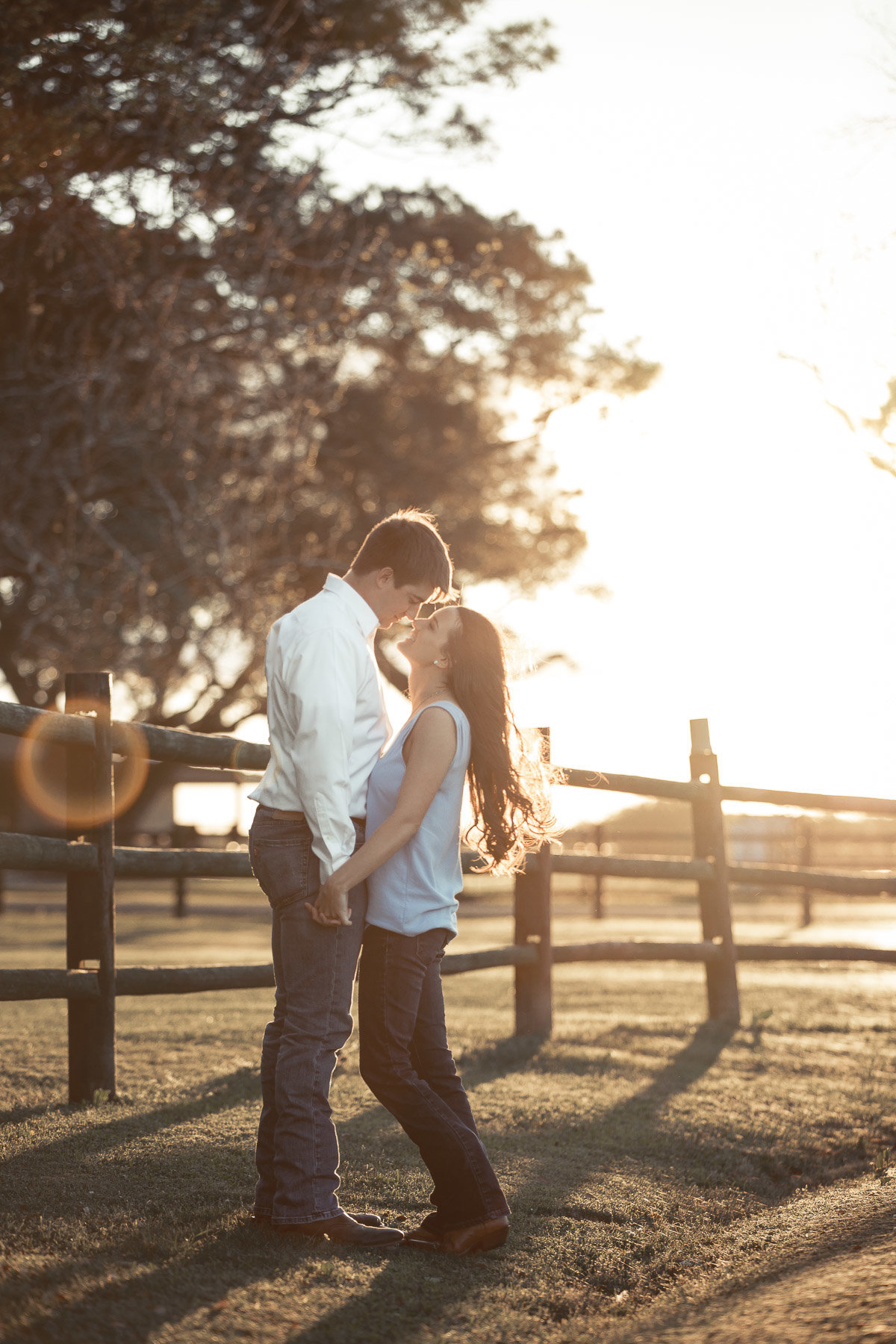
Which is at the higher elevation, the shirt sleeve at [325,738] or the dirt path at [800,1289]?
the shirt sleeve at [325,738]

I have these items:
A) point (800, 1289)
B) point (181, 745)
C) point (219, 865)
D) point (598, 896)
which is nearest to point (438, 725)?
point (800, 1289)

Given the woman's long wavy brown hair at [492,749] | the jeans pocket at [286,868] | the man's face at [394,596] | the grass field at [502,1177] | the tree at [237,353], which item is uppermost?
the tree at [237,353]

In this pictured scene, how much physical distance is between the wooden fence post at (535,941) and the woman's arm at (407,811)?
128 inches

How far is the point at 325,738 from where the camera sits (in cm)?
287

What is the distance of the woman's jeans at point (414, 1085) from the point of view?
117 inches

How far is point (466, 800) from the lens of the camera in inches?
129

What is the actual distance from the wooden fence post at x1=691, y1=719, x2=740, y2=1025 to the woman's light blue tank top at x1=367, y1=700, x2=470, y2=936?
4.34 metres

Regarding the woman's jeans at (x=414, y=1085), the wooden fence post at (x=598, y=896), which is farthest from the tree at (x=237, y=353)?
the woman's jeans at (x=414, y=1085)

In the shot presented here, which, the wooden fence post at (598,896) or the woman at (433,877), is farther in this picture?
the wooden fence post at (598,896)

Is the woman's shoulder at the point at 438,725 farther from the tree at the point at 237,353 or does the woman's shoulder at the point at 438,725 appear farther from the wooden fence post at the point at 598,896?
the wooden fence post at the point at 598,896

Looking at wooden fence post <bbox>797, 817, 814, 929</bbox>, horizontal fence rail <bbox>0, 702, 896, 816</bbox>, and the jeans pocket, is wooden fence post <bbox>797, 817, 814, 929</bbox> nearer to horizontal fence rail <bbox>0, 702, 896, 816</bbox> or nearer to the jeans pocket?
horizontal fence rail <bbox>0, 702, 896, 816</bbox>

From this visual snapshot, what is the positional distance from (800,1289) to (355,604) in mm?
1834

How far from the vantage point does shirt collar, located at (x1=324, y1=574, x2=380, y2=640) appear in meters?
3.05

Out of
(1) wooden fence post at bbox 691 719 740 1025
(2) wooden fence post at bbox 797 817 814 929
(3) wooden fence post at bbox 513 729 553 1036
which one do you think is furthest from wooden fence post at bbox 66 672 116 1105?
(2) wooden fence post at bbox 797 817 814 929
